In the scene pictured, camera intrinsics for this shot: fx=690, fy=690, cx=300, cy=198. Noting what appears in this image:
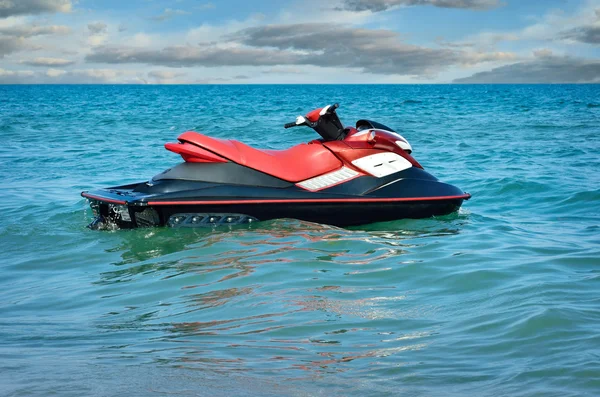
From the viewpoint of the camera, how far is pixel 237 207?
6.27 m

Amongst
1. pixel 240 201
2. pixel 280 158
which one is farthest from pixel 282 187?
pixel 240 201

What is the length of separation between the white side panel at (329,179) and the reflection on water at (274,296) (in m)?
0.38

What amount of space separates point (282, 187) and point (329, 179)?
1.51ft

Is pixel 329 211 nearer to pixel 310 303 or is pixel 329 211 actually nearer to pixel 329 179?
pixel 329 179

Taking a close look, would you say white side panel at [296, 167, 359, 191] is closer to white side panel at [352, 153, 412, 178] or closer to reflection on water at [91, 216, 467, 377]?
white side panel at [352, 153, 412, 178]

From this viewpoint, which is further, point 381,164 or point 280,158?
point 381,164

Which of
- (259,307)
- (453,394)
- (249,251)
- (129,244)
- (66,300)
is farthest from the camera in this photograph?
(129,244)

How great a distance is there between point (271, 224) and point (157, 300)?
1884mm

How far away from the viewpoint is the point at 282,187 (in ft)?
20.9

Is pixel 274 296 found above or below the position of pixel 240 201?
below

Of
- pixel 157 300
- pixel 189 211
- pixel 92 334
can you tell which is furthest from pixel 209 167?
pixel 92 334

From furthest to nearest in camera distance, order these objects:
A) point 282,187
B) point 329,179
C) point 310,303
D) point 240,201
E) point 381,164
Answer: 1. point 381,164
2. point 329,179
3. point 282,187
4. point 240,201
5. point 310,303

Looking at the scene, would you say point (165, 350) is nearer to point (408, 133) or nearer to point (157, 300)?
point (157, 300)

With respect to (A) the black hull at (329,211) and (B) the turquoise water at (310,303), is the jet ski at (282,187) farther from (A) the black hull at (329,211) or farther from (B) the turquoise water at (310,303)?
(B) the turquoise water at (310,303)
